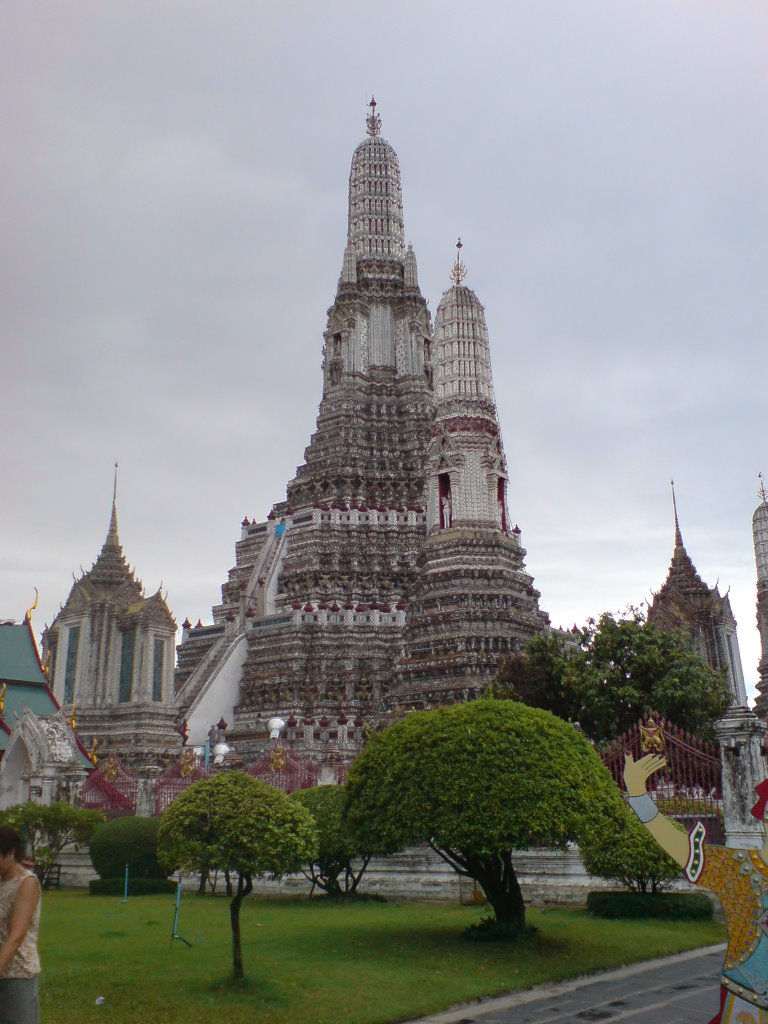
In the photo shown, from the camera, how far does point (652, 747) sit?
17266 millimetres

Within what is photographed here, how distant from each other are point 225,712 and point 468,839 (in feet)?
Result: 99.1

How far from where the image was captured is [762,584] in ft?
145

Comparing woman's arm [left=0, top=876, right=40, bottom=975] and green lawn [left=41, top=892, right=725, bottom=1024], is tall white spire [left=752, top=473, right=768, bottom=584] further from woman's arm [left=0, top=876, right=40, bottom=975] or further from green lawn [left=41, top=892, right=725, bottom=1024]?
woman's arm [left=0, top=876, right=40, bottom=975]

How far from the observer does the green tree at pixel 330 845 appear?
62.2 feet

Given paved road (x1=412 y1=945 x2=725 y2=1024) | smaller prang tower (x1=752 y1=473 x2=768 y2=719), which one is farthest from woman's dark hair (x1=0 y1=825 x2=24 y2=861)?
smaller prang tower (x1=752 y1=473 x2=768 y2=719)

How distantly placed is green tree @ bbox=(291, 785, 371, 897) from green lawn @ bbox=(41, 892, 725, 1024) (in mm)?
1183

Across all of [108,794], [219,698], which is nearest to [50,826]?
[108,794]

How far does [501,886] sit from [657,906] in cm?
329

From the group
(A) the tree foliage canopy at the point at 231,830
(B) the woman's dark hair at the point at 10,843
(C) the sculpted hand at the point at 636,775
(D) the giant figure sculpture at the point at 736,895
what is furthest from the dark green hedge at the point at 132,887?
(D) the giant figure sculpture at the point at 736,895

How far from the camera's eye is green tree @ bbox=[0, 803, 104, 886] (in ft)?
73.7

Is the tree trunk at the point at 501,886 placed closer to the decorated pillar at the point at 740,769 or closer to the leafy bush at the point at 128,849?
the decorated pillar at the point at 740,769

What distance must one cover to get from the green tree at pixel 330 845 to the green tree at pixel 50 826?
19.2 feet

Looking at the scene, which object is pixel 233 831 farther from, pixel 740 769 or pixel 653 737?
pixel 740 769

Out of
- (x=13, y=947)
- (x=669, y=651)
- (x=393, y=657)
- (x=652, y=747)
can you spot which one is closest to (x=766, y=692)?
(x=393, y=657)
